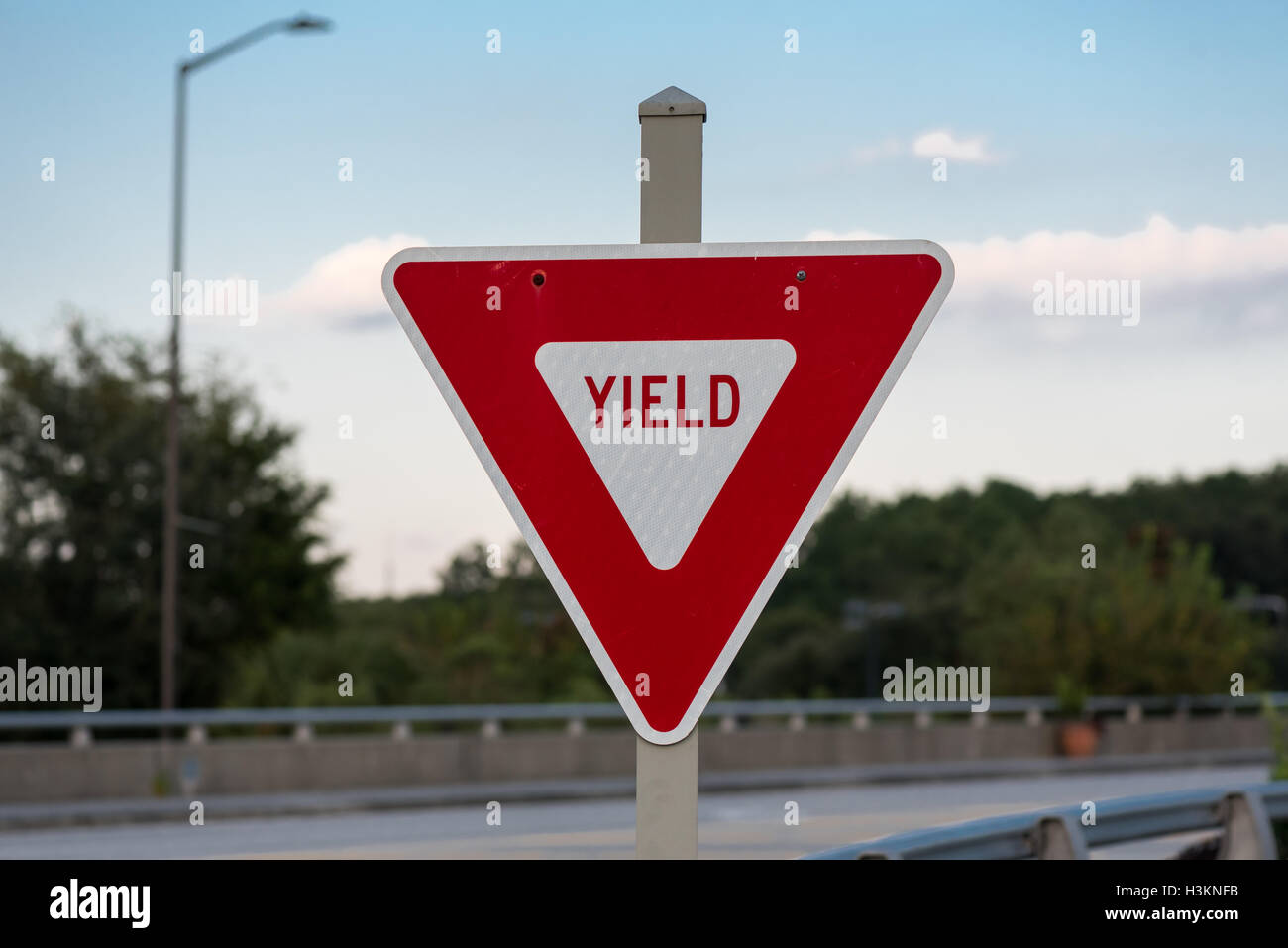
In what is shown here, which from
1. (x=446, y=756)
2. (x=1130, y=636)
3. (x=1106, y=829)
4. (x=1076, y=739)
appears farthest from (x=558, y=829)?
(x=1130, y=636)

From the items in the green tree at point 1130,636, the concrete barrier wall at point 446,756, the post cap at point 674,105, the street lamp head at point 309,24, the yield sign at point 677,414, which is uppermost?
the street lamp head at point 309,24

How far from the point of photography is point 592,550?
2.19 m

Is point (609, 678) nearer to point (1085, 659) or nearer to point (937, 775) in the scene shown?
point (937, 775)

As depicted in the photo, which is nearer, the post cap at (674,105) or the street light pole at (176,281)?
the post cap at (674,105)

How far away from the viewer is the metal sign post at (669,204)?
2.15 metres

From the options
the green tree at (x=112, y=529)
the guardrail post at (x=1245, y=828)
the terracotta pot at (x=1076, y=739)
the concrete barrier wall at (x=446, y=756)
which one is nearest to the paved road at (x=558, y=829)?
the concrete barrier wall at (x=446, y=756)

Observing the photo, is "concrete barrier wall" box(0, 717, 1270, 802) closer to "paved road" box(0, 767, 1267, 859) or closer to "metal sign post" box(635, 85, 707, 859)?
"paved road" box(0, 767, 1267, 859)

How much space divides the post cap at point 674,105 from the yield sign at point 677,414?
18 centimetres

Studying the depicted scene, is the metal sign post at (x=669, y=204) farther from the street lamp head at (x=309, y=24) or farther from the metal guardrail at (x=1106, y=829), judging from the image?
the street lamp head at (x=309, y=24)

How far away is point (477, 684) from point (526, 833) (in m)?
16.4

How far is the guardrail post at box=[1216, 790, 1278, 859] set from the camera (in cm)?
386

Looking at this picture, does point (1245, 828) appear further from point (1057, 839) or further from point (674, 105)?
point (674, 105)
